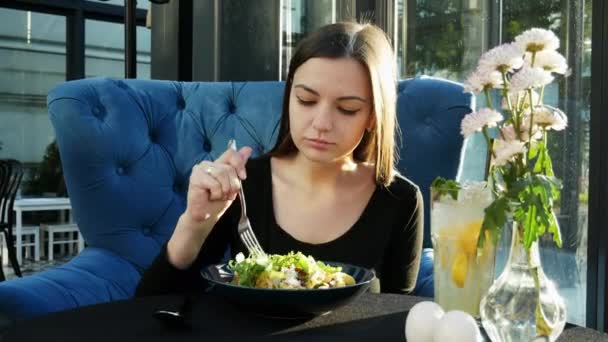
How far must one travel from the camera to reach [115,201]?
1.51 meters

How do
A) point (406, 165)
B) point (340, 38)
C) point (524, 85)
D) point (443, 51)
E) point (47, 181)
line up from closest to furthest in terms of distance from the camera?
point (524, 85) < point (340, 38) < point (406, 165) < point (443, 51) < point (47, 181)

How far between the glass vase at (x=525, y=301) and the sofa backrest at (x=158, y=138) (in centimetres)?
91

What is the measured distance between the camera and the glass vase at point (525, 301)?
688mm

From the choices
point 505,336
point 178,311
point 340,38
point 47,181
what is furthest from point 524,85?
point 47,181

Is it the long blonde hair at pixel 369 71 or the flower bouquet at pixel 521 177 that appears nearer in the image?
the flower bouquet at pixel 521 177

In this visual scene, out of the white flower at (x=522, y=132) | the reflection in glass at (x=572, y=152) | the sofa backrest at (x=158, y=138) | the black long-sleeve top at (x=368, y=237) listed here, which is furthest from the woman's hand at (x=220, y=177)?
the reflection in glass at (x=572, y=152)

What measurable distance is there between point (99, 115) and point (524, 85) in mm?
1109

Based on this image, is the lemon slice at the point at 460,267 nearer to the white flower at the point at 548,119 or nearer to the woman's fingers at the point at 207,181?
the white flower at the point at 548,119

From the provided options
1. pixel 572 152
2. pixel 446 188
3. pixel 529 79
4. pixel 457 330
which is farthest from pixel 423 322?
pixel 572 152

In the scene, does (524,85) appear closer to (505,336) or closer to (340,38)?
(505,336)

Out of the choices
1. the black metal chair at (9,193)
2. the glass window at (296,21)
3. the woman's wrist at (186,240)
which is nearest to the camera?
the woman's wrist at (186,240)

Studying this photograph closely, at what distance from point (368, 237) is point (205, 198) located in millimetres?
405

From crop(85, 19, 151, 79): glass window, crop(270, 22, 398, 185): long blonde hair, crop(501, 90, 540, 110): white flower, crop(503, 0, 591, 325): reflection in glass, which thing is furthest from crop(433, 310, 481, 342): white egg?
crop(85, 19, 151, 79): glass window

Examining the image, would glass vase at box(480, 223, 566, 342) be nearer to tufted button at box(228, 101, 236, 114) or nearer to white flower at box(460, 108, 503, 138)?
white flower at box(460, 108, 503, 138)
